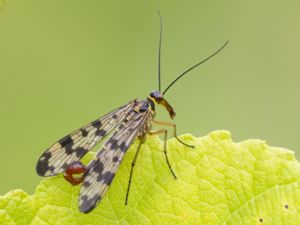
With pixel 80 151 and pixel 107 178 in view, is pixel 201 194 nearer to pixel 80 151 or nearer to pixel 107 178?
pixel 107 178

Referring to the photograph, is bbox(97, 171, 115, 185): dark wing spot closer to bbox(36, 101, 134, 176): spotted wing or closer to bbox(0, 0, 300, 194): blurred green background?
bbox(36, 101, 134, 176): spotted wing

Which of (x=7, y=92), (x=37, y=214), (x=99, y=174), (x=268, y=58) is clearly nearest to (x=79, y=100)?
(x=7, y=92)

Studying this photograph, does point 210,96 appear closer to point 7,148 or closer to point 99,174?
point 7,148

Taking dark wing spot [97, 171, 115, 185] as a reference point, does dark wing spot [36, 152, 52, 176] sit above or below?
above

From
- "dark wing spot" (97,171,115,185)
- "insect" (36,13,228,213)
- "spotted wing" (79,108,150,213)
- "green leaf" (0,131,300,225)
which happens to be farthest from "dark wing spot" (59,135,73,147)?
"green leaf" (0,131,300,225)

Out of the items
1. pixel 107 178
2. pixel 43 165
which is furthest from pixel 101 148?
pixel 107 178

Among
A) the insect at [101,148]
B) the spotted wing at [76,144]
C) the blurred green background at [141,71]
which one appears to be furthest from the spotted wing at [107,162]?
the blurred green background at [141,71]
